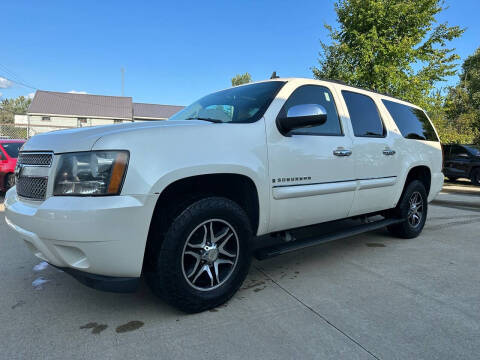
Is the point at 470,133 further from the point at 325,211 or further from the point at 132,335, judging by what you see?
the point at 132,335

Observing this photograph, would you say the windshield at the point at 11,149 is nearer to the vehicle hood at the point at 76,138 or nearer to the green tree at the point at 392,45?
the vehicle hood at the point at 76,138

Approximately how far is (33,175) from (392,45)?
510 inches

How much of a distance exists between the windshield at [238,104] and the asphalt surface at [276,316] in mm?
1500

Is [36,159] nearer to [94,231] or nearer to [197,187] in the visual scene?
[94,231]

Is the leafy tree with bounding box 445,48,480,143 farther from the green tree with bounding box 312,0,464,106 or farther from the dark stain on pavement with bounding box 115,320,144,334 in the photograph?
the dark stain on pavement with bounding box 115,320,144,334

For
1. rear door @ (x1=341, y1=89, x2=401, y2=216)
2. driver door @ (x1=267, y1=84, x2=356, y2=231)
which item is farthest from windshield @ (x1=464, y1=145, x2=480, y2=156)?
driver door @ (x1=267, y1=84, x2=356, y2=231)

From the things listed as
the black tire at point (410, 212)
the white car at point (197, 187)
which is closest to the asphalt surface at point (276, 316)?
the white car at point (197, 187)

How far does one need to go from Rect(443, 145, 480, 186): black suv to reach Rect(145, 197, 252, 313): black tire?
13.4 meters

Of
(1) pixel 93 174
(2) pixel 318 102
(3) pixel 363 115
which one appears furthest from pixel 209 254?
(3) pixel 363 115

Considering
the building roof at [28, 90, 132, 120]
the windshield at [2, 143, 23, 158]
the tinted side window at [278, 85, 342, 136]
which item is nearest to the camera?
the tinted side window at [278, 85, 342, 136]

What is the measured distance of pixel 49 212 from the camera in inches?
74.5

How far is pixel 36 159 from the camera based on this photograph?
85.4 inches

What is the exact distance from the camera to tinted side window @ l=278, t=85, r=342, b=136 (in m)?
2.85

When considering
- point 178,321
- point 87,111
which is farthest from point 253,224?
point 87,111
